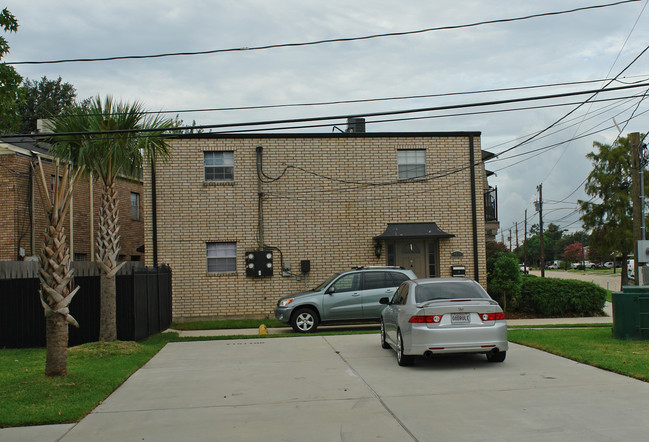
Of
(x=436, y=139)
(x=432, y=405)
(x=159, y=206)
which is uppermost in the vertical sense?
(x=436, y=139)

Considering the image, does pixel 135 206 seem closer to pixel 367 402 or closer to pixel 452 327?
pixel 452 327

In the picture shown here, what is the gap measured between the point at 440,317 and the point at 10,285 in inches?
414

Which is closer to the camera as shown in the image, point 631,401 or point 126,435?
point 126,435

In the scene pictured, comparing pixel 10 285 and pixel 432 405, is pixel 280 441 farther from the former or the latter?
pixel 10 285

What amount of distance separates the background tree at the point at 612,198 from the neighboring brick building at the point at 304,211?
66.9ft

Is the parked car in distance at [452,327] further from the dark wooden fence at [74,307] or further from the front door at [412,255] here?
the front door at [412,255]

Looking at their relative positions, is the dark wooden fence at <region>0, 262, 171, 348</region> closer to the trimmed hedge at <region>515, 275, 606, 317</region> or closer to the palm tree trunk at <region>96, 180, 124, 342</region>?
the palm tree trunk at <region>96, 180, 124, 342</region>

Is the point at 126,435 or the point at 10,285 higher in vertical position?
the point at 10,285

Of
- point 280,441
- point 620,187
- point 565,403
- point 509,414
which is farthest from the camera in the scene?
point 620,187

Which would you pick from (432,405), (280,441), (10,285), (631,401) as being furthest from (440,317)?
(10,285)

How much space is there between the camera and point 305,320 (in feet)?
55.6

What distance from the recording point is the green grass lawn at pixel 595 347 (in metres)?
9.70

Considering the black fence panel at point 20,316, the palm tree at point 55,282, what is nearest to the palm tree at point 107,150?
the black fence panel at point 20,316

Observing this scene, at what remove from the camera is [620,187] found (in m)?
38.1
